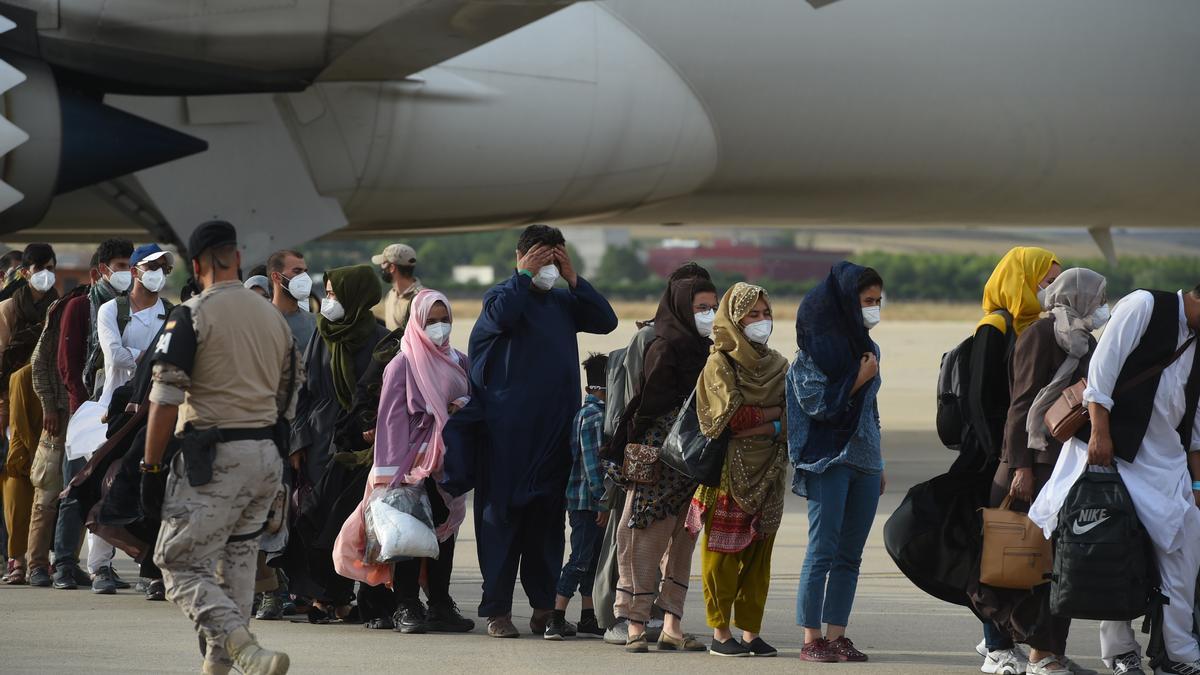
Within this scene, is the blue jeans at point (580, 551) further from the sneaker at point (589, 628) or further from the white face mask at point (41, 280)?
the white face mask at point (41, 280)

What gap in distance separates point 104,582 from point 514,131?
468 centimetres

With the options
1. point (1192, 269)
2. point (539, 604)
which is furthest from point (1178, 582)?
point (1192, 269)

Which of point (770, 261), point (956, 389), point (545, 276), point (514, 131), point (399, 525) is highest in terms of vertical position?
point (514, 131)

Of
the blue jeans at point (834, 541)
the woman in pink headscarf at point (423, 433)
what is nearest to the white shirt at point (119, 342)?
the woman in pink headscarf at point (423, 433)

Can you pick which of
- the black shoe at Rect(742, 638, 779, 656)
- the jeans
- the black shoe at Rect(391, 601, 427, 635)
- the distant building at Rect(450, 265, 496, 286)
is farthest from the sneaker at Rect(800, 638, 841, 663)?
the distant building at Rect(450, 265, 496, 286)

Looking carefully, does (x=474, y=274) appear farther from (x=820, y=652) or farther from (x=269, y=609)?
(x=820, y=652)

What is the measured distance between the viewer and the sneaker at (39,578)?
839 centimetres

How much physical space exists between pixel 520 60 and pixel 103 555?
483cm

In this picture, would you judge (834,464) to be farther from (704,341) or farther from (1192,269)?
(1192,269)

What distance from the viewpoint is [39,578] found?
27.6 feet

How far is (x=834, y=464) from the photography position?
650 centimetres

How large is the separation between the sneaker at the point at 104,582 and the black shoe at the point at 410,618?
1745mm

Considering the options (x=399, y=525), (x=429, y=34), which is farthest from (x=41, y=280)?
(x=399, y=525)

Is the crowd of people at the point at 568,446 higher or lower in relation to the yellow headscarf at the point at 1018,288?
lower
